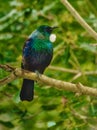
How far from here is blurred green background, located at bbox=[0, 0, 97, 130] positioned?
357 centimetres

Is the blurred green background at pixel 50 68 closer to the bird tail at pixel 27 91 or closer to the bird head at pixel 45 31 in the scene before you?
the bird tail at pixel 27 91

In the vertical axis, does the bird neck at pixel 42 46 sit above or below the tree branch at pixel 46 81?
above

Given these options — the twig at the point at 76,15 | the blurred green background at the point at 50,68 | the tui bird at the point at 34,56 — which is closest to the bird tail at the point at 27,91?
the tui bird at the point at 34,56

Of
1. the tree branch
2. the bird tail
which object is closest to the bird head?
the bird tail

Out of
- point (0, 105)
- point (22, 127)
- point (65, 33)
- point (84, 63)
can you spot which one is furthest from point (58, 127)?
point (84, 63)

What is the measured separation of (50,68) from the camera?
4121 millimetres

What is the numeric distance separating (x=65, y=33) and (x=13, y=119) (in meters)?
0.83

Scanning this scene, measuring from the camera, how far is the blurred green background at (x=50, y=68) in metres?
3.57

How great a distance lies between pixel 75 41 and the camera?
13.1ft

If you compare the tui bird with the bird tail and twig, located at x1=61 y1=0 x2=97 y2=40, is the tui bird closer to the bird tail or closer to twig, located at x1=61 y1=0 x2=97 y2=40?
the bird tail

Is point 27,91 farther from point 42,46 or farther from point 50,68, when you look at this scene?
point 50,68

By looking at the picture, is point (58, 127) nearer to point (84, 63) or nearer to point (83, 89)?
point (83, 89)

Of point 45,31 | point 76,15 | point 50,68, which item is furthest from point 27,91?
point 50,68

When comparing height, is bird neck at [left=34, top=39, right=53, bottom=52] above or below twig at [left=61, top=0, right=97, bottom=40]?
below
